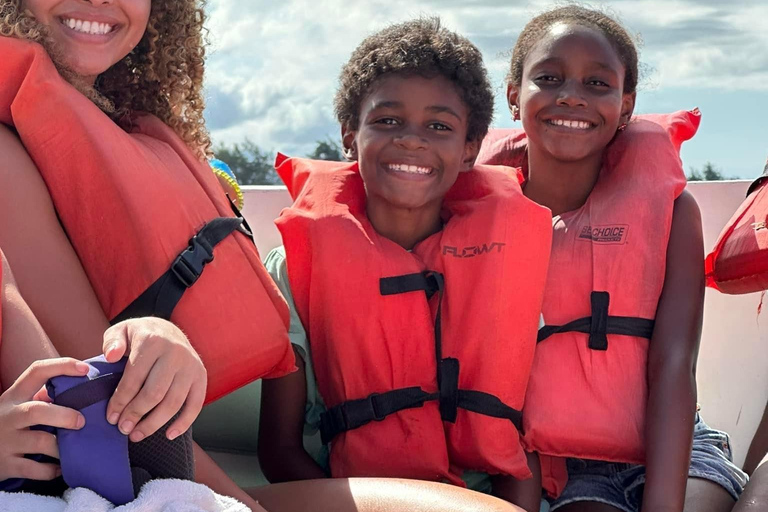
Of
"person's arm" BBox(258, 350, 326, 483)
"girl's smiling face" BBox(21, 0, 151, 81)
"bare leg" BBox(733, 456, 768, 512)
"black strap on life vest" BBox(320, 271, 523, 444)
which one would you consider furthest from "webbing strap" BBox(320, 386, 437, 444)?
"girl's smiling face" BBox(21, 0, 151, 81)

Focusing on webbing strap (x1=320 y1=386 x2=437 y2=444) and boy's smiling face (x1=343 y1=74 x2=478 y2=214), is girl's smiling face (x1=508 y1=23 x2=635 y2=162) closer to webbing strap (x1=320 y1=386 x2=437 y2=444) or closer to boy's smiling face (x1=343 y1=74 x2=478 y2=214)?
boy's smiling face (x1=343 y1=74 x2=478 y2=214)

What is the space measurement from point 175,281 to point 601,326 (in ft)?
3.80

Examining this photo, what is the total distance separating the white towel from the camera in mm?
1243

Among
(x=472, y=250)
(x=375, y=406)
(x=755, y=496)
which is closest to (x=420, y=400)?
(x=375, y=406)

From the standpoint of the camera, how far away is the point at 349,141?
8.79 ft

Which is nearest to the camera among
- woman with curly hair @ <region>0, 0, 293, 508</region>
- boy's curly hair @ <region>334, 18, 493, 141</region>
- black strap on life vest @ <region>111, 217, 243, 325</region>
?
woman with curly hair @ <region>0, 0, 293, 508</region>

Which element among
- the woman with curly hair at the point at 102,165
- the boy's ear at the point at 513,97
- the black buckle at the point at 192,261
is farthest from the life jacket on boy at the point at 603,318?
the black buckle at the point at 192,261

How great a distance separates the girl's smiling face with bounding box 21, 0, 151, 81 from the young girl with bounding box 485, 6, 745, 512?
3.98 ft

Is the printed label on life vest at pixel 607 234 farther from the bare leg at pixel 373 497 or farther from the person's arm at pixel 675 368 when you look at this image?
the bare leg at pixel 373 497

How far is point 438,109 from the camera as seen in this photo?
2506mm

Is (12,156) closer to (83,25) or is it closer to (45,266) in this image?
(45,266)

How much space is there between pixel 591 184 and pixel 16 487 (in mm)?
1984

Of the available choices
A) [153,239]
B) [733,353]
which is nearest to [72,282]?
[153,239]

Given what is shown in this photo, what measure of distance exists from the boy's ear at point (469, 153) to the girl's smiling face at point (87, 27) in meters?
0.96
